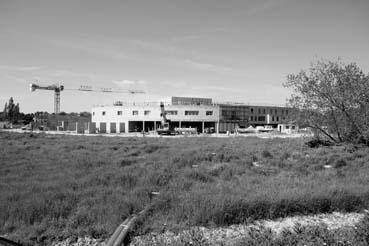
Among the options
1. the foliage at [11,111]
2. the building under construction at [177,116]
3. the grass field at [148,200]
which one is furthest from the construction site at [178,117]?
the grass field at [148,200]

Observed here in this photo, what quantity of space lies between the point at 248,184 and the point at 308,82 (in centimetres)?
1524

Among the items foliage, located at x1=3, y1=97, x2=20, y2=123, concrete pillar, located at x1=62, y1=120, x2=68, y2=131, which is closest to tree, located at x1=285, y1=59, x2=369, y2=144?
concrete pillar, located at x1=62, y1=120, x2=68, y2=131

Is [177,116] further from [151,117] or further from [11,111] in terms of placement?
[11,111]

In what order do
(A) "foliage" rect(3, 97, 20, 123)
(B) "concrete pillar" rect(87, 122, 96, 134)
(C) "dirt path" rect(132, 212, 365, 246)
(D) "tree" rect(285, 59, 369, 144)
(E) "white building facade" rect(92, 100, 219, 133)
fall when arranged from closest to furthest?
(C) "dirt path" rect(132, 212, 365, 246), (D) "tree" rect(285, 59, 369, 144), (B) "concrete pillar" rect(87, 122, 96, 134), (E) "white building facade" rect(92, 100, 219, 133), (A) "foliage" rect(3, 97, 20, 123)

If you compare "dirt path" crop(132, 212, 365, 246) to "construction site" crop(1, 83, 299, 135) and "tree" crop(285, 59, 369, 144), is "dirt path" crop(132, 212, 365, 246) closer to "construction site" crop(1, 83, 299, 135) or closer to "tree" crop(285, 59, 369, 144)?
"tree" crop(285, 59, 369, 144)

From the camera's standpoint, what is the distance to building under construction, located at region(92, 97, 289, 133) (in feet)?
264

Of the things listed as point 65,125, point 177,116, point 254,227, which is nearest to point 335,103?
point 254,227

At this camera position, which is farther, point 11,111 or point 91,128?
point 11,111

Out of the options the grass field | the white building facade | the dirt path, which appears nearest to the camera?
the dirt path

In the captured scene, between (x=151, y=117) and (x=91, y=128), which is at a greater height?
(x=151, y=117)

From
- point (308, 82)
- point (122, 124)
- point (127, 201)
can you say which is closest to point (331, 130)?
point (308, 82)

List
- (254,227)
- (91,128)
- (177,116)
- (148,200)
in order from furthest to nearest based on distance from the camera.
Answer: (91,128) < (177,116) < (148,200) < (254,227)

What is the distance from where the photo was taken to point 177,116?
8000cm

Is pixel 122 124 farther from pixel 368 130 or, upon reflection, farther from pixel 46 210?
pixel 46 210
